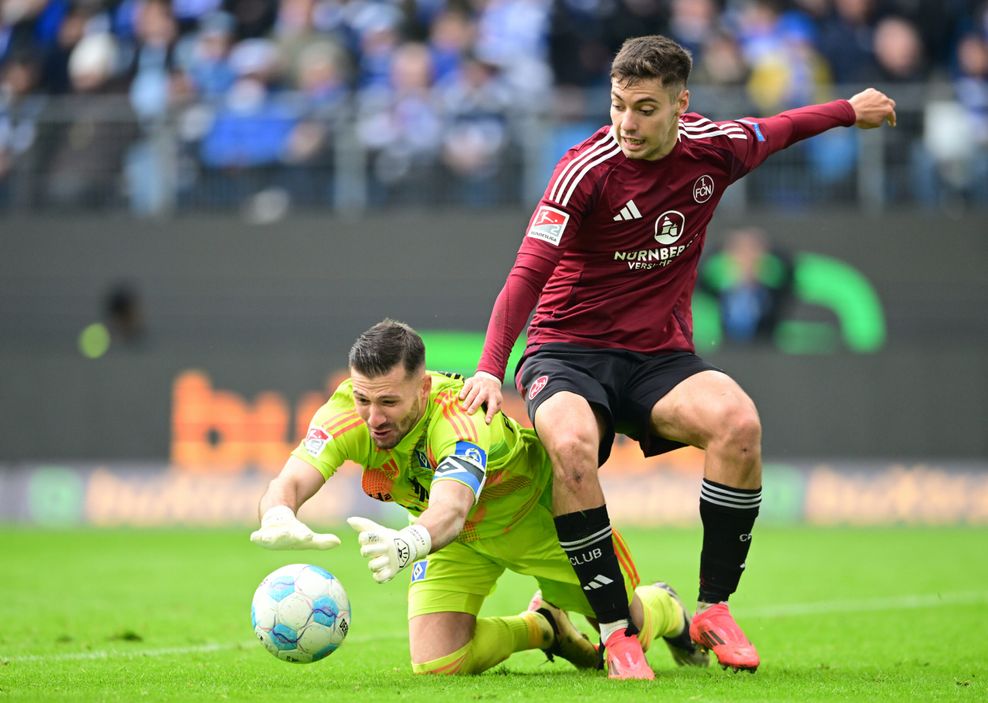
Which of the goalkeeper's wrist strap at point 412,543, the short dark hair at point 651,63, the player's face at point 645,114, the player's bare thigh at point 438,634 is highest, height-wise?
the short dark hair at point 651,63

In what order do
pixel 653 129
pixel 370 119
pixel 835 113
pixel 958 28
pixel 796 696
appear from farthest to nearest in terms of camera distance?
pixel 958 28 → pixel 370 119 → pixel 835 113 → pixel 653 129 → pixel 796 696

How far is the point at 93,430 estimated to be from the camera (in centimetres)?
1644

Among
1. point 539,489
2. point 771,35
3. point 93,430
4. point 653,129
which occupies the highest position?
point 771,35

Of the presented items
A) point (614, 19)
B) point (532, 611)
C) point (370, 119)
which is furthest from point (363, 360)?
point (614, 19)

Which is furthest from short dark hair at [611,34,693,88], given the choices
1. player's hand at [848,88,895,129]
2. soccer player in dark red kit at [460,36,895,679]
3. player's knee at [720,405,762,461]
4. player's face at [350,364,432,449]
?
player's face at [350,364,432,449]

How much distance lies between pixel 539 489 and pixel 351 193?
10.0 meters

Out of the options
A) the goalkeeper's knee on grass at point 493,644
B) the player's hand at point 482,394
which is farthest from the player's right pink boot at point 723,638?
the player's hand at point 482,394

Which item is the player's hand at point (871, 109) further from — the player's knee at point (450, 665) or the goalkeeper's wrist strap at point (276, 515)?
the goalkeeper's wrist strap at point (276, 515)

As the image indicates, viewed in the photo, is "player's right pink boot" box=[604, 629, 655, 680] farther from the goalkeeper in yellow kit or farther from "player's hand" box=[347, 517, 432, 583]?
"player's hand" box=[347, 517, 432, 583]

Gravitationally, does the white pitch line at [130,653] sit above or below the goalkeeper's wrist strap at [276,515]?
below

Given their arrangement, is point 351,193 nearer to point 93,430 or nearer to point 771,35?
point 93,430

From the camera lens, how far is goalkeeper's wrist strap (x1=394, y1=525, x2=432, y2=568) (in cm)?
542

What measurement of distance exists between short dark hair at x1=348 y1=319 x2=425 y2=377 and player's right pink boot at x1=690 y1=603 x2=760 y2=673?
1.69m

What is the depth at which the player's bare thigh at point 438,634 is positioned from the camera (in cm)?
667
